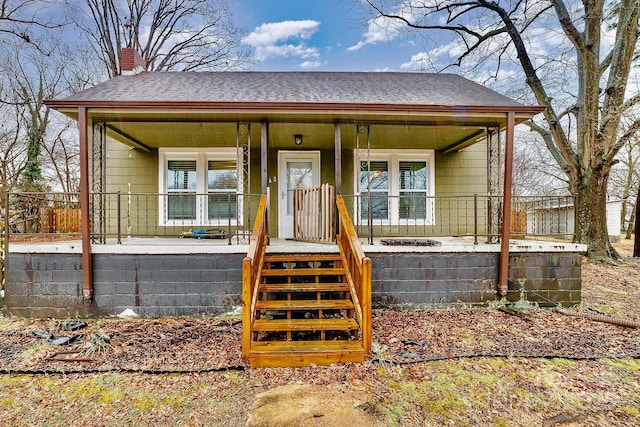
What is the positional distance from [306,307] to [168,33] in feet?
63.9

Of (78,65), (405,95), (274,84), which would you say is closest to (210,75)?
(274,84)

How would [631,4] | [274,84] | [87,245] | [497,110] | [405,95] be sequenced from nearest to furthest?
[87,245]
[497,110]
[405,95]
[274,84]
[631,4]

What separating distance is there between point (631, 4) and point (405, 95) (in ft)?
23.7

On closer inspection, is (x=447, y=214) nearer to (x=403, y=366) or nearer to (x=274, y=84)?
(x=274, y=84)

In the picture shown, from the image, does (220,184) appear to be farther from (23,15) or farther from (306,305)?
(23,15)

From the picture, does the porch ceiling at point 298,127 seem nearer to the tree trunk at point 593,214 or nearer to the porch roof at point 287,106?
the porch roof at point 287,106

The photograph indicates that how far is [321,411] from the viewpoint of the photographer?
2.75m

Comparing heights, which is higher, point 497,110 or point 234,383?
point 497,110

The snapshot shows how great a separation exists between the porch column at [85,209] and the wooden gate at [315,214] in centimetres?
338

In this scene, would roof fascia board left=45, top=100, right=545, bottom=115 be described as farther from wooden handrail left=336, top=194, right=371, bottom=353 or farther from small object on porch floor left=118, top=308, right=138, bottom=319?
small object on porch floor left=118, top=308, right=138, bottom=319

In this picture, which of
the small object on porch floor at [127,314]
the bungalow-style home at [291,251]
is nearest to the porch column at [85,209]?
the bungalow-style home at [291,251]

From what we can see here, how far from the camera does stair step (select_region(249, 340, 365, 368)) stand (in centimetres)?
350

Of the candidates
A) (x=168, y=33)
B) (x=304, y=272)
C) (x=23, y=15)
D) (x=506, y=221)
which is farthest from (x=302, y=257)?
(x=168, y=33)

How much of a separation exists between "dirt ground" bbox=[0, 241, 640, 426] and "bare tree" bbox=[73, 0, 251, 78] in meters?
16.8
